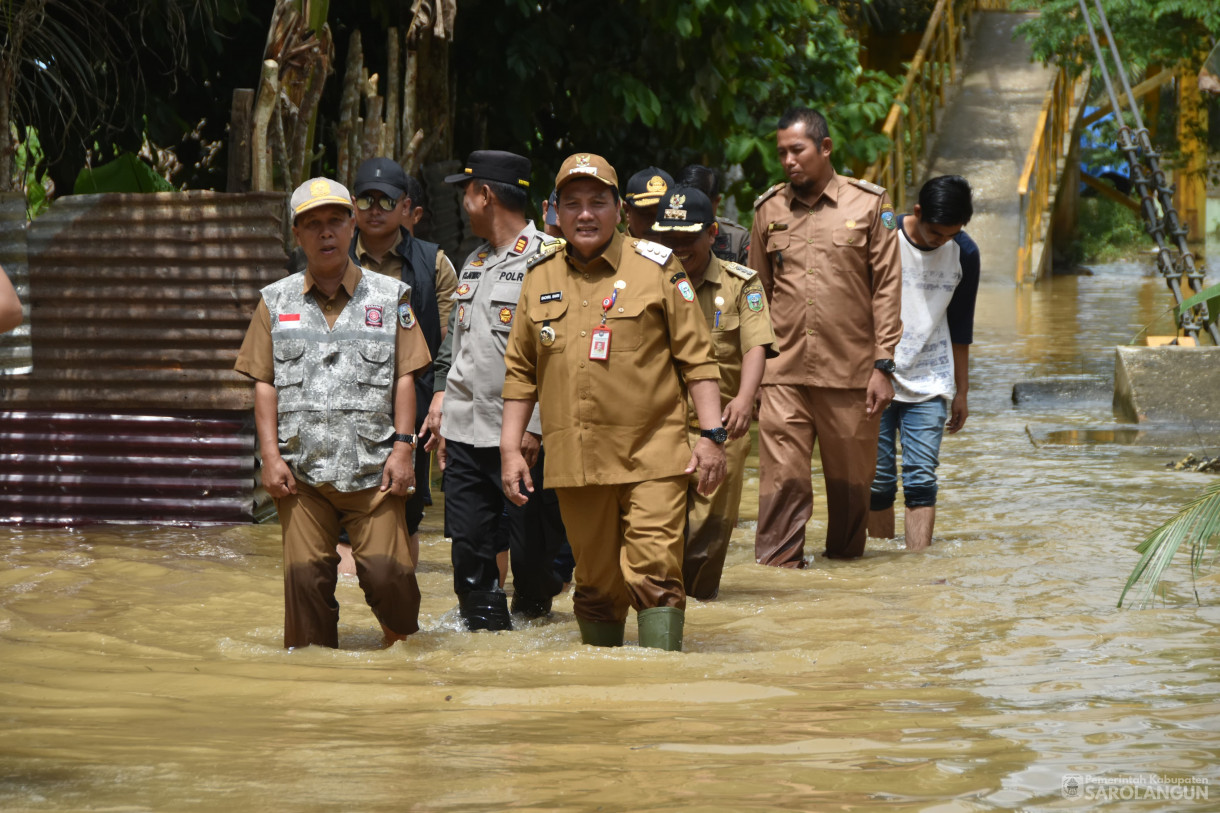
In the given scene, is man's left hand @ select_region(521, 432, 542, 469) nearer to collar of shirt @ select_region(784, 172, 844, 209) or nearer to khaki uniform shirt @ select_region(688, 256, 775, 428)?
khaki uniform shirt @ select_region(688, 256, 775, 428)

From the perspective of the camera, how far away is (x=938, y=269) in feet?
24.0

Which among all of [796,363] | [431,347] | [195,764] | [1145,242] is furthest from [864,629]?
[1145,242]

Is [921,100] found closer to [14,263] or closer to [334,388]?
[14,263]

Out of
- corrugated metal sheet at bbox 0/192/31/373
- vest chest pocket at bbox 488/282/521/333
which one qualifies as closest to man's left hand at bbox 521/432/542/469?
vest chest pocket at bbox 488/282/521/333

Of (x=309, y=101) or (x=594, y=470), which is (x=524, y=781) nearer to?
(x=594, y=470)

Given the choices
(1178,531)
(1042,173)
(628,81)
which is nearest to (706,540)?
(1178,531)

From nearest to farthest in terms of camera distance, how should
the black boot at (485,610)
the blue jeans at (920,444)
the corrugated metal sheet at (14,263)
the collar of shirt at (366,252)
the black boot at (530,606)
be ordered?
the black boot at (485,610) < the black boot at (530,606) < the collar of shirt at (366,252) < the blue jeans at (920,444) < the corrugated metal sheet at (14,263)

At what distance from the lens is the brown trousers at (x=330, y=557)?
515 cm

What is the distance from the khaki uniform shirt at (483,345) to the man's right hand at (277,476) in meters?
0.85

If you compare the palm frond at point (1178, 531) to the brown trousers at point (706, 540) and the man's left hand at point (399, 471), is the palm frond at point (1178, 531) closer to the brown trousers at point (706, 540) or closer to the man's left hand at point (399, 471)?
the brown trousers at point (706, 540)

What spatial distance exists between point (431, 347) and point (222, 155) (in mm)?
6657

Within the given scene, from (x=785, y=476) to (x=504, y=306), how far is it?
1860 millimetres

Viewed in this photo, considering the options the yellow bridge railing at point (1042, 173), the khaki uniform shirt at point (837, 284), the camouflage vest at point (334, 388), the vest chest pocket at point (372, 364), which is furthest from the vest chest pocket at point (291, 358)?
the yellow bridge railing at point (1042, 173)

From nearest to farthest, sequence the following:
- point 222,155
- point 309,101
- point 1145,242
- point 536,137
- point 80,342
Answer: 1. point 80,342
2. point 309,101
3. point 222,155
4. point 536,137
5. point 1145,242
